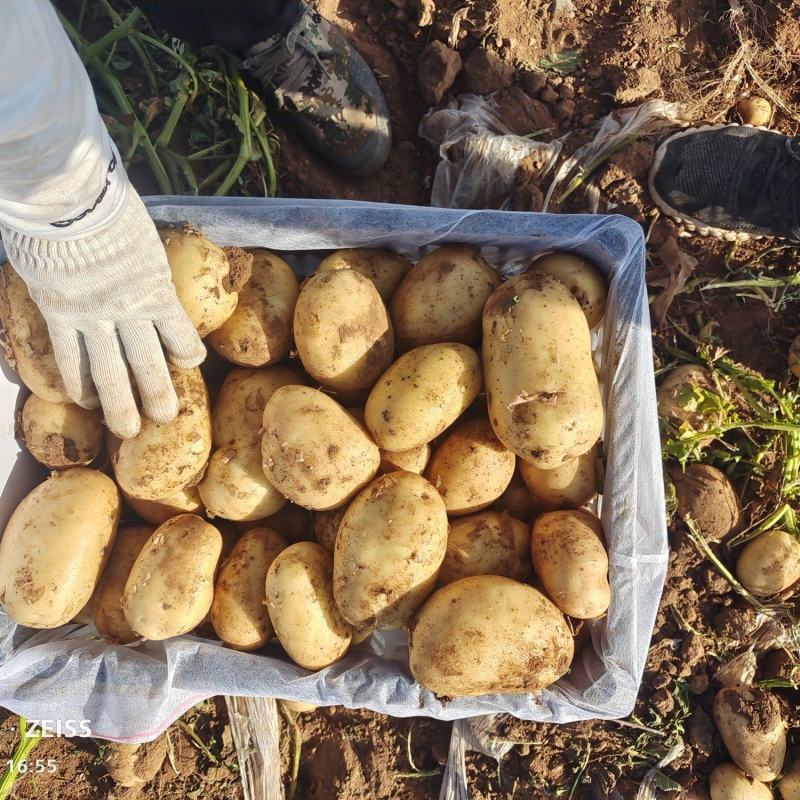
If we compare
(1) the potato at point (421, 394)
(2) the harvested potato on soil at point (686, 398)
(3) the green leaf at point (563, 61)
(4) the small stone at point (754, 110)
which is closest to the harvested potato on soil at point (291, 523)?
(1) the potato at point (421, 394)

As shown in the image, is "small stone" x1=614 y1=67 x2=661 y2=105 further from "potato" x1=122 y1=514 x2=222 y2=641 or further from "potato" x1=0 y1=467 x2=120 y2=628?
"potato" x1=0 y1=467 x2=120 y2=628

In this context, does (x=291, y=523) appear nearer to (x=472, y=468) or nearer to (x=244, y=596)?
(x=244, y=596)

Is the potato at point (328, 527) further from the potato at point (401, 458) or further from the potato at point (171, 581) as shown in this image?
the potato at point (171, 581)

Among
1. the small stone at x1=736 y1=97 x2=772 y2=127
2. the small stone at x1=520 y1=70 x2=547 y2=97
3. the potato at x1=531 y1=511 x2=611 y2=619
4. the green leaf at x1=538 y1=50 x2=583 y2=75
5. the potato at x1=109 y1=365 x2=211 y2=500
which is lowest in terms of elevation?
the potato at x1=531 y1=511 x2=611 y2=619

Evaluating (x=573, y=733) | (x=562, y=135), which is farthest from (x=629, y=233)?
(x=573, y=733)

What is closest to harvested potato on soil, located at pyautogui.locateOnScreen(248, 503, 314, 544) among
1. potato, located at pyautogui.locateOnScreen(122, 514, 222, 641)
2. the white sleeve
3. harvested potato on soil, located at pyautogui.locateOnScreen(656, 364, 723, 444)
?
potato, located at pyautogui.locateOnScreen(122, 514, 222, 641)

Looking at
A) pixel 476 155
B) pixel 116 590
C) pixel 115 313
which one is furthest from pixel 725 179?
pixel 116 590

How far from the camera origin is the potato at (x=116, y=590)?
1.85 meters

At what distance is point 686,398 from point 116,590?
6.64ft

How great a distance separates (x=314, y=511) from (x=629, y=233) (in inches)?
48.0

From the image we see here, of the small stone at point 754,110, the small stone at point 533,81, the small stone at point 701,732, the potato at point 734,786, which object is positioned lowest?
the potato at point 734,786

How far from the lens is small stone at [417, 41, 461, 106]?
234 centimetres

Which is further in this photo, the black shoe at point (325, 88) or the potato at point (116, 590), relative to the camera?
the black shoe at point (325, 88)

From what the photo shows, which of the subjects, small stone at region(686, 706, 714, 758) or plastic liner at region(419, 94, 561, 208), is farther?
small stone at region(686, 706, 714, 758)
